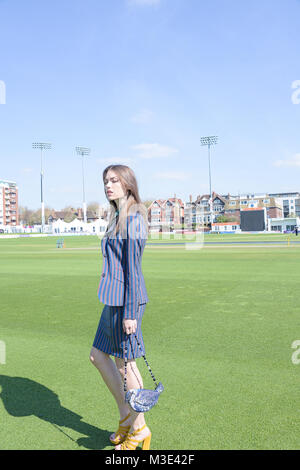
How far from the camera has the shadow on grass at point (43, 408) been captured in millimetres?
3455

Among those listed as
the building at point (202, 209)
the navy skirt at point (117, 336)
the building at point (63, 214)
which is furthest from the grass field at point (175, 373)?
the building at point (63, 214)

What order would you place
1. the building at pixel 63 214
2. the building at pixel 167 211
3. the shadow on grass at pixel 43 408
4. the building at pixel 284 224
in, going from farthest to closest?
1. the building at pixel 63 214
2. the building at pixel 167 211
3. the building at pixel 284 224
4. the shadow on grass at pixel 43 408

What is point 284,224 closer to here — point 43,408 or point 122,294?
point 43,408

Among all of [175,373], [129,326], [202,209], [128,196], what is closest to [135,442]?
[129,326]

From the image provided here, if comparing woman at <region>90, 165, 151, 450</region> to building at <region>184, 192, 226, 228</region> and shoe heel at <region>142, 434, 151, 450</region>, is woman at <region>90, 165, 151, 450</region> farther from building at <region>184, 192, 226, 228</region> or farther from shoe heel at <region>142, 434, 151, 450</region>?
building at <region>184, 192, 226, 228</region>

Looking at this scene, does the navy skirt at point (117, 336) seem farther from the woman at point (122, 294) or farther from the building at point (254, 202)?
the building at point (254, 202)

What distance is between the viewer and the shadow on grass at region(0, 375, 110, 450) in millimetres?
3455

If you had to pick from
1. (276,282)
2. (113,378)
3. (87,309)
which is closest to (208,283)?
(276,282)

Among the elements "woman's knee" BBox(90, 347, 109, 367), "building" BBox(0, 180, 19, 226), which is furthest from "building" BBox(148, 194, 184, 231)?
"woman's knee" BBox(90, 347, 109, 367)

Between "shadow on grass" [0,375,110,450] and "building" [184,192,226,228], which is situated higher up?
"building" [184,192,226,228]

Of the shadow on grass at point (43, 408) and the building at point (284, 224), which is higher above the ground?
the building at point (284, 224)

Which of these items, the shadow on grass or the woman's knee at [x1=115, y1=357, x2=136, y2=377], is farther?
the shadow on grass

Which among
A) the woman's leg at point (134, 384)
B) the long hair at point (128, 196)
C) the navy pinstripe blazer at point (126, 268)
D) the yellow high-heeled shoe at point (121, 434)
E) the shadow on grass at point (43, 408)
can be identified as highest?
the long hair at point (128, 196)

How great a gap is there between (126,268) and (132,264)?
3.2 inches
